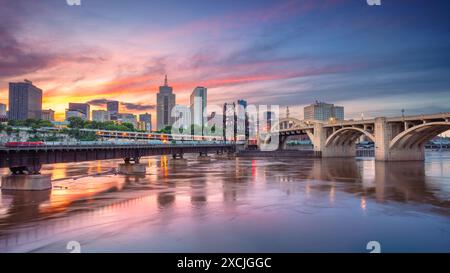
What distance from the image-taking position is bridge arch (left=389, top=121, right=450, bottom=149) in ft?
268

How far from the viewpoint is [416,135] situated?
8875 centimetres

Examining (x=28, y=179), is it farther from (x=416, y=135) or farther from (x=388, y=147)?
(x=416, y=135)

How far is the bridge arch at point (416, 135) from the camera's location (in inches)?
3221

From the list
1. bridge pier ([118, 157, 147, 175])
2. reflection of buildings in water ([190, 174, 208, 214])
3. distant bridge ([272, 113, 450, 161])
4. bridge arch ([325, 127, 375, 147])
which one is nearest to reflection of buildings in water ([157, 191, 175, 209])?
reflection of buildings in water ([190, 174, 208, 214])

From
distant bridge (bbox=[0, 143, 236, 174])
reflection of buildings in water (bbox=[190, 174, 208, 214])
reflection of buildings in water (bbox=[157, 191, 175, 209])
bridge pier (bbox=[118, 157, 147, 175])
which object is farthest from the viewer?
bridge pier (bbox=[118, 157, 147, 175])

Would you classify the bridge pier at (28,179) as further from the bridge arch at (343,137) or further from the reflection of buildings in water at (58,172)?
the bridge arch at (343,137)

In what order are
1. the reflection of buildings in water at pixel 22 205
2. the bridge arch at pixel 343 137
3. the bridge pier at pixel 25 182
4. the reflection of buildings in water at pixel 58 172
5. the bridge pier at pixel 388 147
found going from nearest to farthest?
the reflection of buildings in water at pixel 22 205 < the bridge pier at pixel 25 182 < the reflection of buildings in water at pixel 58 172 < the bridge pier at pixel 388 147 < the bridge arch at pixel 343 137

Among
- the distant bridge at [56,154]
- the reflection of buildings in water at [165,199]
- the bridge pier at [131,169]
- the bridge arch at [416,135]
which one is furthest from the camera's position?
the bridge arch at [416,135]

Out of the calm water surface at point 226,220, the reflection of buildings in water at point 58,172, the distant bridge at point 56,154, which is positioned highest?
the distant bridge at point 56,154

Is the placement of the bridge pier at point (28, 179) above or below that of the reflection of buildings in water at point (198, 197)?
above

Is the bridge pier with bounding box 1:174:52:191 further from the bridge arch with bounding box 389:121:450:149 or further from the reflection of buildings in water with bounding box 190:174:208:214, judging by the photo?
the bridge arch with bounding box 389:121:450:149

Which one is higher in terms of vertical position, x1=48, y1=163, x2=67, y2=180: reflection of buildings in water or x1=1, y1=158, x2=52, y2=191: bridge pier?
x1=1, y1=158, x2=52, y2=191: bridge pier

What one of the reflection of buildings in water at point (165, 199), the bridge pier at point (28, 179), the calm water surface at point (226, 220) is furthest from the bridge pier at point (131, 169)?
the reflection of buildings in water at point (165, 199)
